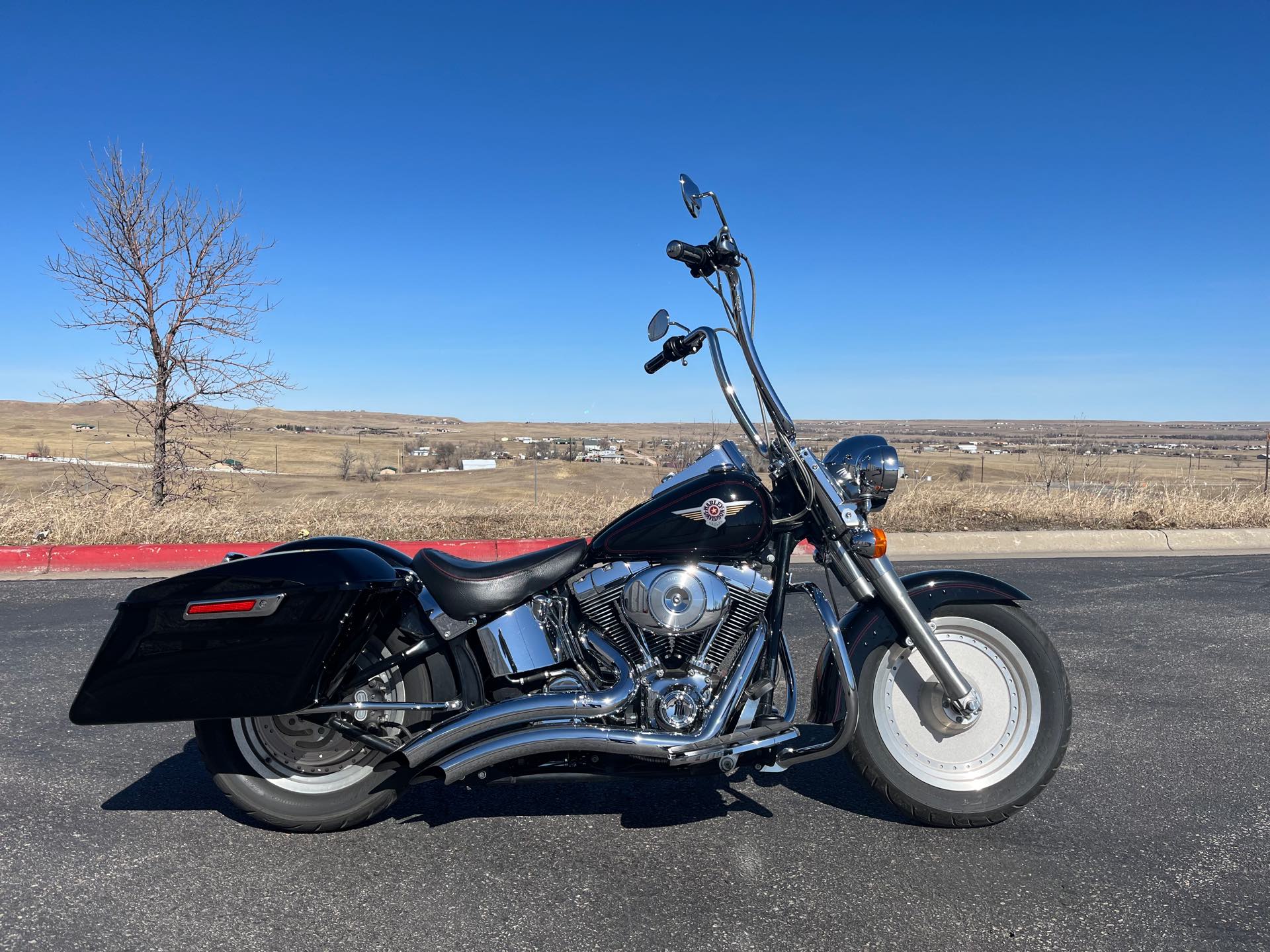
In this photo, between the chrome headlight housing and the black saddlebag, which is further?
the chrome headlight housing

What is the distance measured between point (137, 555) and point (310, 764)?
6.38 metres

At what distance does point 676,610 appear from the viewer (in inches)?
118

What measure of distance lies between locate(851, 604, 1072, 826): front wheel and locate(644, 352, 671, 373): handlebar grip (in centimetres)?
130

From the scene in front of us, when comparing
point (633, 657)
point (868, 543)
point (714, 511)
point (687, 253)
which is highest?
point (687, 253)

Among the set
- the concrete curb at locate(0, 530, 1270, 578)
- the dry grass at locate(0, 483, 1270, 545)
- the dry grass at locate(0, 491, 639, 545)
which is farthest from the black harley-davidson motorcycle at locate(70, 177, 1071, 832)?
the dry grass at locate(0, 483, 1270, 545)

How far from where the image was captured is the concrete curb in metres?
8.47

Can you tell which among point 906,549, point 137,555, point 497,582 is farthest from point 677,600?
point 137,555

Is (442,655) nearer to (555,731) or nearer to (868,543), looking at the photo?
(555,731)

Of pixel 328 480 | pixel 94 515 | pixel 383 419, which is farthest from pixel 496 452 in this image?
pixel 383 419

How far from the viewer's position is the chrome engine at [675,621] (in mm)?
3004

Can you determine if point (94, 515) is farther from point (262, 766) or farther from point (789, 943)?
point (789, 943)

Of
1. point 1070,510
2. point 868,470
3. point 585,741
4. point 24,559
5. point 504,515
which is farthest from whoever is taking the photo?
point 1070,510

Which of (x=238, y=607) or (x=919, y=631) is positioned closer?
(x=238, y=607)

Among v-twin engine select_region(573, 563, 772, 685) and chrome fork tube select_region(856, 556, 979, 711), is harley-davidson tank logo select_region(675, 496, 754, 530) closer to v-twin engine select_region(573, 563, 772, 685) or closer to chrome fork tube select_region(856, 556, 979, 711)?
v-twin engine select_region(573, 563, 772, 685)
